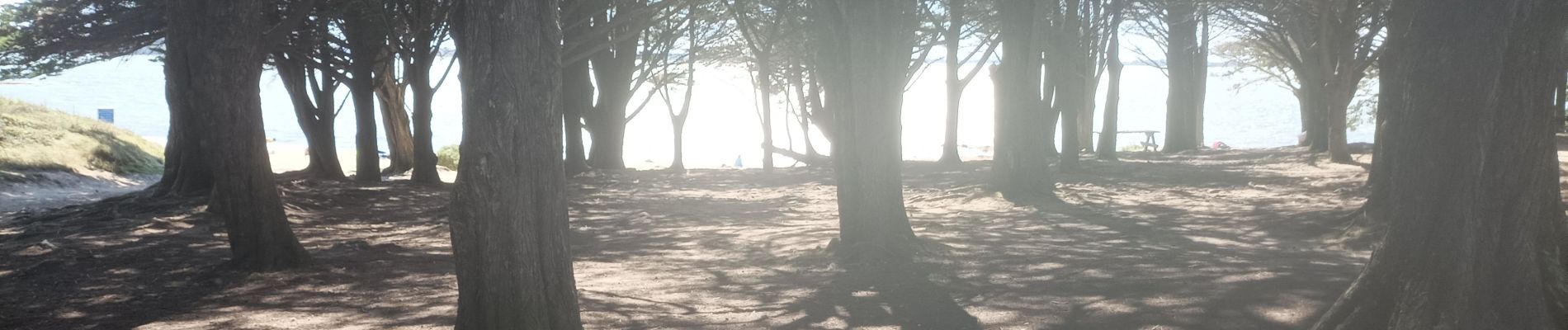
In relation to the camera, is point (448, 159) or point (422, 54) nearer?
point (422, 54)

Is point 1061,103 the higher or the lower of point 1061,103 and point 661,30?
the lower

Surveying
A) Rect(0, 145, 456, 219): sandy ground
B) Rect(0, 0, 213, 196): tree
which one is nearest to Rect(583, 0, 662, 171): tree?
Rect(0, 145, 456, 219): sandy ground

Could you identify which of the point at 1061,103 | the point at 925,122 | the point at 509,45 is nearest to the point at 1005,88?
the point at 1061,103

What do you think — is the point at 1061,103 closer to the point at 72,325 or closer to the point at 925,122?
the point at 72,325

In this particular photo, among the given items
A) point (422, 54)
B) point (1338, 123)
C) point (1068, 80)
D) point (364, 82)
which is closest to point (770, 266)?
point (1068, 80)

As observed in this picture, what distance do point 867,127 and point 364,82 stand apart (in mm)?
15282

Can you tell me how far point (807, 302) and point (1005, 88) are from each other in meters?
8.12

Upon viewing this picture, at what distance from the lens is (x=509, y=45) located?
529 cm

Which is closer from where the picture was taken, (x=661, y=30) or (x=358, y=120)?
(x=358, y=120)

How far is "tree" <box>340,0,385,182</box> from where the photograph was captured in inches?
823

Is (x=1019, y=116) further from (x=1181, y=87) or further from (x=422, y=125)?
(x=1181, y=87)

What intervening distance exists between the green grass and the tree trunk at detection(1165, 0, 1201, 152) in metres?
26.4

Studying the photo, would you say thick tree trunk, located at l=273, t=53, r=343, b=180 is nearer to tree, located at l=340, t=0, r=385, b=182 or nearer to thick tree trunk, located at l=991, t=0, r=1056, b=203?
tree, located at l=340, t=0, r=385, b=182

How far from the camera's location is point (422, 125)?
21641 mm
